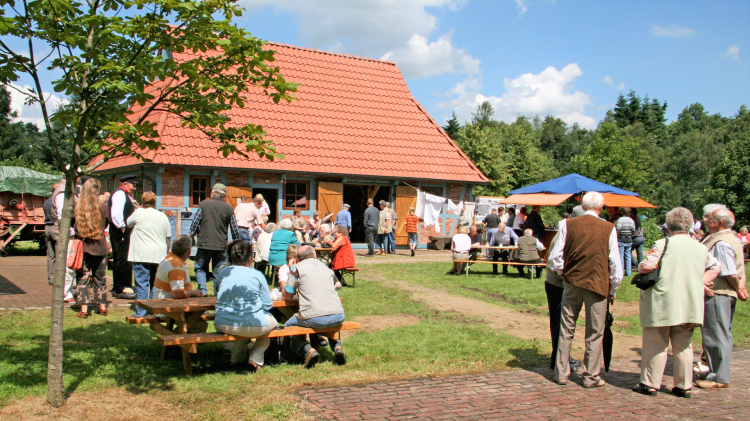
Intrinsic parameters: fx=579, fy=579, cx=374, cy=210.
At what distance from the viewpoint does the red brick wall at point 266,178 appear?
1789cm

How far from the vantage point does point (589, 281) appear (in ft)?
17.4

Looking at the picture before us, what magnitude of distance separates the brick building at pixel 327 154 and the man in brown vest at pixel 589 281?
12.7 metres

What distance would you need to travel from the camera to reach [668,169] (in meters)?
58.1

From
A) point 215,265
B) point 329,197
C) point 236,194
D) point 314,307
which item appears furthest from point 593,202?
point 329,197

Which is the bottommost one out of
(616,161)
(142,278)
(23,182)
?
(142,278)

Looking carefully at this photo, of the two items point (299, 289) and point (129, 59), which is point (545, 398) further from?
point (129, 59)

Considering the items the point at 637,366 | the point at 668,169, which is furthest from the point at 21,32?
the point at 668,169

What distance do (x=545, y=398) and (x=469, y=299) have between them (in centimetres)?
522

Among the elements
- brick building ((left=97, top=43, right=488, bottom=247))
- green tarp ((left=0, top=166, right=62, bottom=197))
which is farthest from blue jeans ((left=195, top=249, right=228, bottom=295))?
green tarp ((left=0, top=166, right=62, bottom=197))

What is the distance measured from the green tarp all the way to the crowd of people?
351 inches

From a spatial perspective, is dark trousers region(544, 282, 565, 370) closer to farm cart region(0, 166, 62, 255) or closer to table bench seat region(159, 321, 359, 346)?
table bench seat region(159, 321, 359, 346)

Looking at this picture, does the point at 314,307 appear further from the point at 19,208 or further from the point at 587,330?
the point at 19,208

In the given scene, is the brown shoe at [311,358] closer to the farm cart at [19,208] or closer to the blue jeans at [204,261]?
the blue jeans at [204,261]

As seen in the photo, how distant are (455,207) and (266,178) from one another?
6983 millimetres
